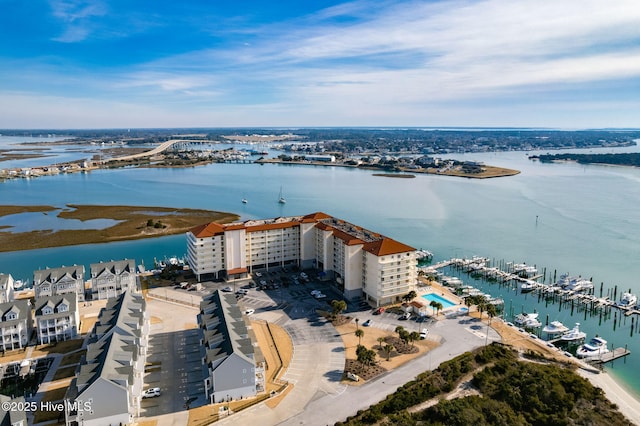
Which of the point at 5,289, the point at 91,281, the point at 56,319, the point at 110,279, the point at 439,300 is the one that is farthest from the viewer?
the point at 91,281

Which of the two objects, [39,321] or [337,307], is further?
[337,307]

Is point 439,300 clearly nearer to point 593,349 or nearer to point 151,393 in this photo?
point 593,349

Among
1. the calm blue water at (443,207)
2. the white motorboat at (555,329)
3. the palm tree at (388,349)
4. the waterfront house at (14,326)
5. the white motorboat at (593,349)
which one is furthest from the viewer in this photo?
the calm blue water at (443,207)

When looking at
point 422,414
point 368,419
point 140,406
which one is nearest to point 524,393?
point 422,414

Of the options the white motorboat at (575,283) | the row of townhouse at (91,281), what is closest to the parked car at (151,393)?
the row of townhouse at (91,281)

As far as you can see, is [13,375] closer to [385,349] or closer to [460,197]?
[385,349]

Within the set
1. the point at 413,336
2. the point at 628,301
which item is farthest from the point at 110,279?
the point at 628,301

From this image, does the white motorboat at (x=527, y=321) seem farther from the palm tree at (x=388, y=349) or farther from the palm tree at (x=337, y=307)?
the palm tree at (x=337, y=307)
